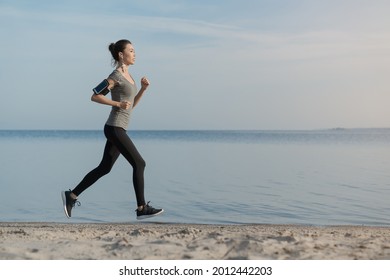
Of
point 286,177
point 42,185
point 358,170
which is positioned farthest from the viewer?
point 358,170

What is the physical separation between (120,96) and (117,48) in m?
0.50

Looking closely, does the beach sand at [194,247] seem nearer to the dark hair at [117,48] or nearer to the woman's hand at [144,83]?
the woman's hand at [144,83]

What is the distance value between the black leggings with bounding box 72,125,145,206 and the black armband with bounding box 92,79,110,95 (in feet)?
1.13

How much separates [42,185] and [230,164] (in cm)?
697

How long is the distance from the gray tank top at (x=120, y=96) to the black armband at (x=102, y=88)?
0.28 ft

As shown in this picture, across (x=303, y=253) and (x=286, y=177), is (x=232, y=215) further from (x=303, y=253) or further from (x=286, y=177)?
(x=286, y=177)

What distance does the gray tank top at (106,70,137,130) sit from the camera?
5367 mm

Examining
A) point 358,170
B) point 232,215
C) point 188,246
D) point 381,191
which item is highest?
point 358,170

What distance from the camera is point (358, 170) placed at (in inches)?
572

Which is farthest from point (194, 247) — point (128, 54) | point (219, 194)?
point (219, 194)

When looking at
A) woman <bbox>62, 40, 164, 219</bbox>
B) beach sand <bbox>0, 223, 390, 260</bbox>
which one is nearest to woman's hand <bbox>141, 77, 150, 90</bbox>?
woman <bbox>62, 40, 164, 219</bbox>

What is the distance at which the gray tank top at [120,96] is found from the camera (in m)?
5.37

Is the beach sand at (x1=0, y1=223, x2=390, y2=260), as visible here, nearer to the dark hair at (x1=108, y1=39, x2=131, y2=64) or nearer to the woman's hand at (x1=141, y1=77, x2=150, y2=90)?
the woman's hand at (x1=141, y1=77, x2=150, y2=90)
